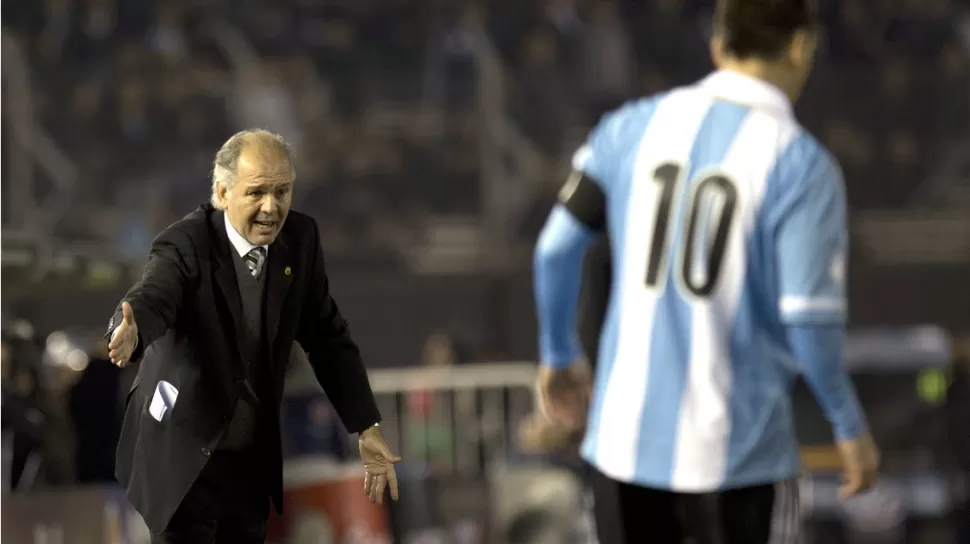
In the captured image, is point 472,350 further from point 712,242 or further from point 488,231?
point 712,242

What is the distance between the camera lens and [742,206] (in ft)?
7.57

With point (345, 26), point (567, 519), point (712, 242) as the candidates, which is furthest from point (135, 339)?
point (345, 26)

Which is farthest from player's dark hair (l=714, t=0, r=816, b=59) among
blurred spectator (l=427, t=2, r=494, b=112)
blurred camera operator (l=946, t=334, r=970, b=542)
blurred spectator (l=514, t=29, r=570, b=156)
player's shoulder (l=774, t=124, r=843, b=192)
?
blurred spectator (l=427, t=2, r=494, b=112)

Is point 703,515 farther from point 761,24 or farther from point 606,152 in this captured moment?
point 761,24

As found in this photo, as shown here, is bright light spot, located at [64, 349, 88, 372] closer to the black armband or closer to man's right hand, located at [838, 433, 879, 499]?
the black armband

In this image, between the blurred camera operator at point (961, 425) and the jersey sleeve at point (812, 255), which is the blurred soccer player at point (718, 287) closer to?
the jersey sleeve at point (812, 255)

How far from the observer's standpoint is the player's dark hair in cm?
237

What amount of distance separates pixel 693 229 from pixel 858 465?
19.5 inches

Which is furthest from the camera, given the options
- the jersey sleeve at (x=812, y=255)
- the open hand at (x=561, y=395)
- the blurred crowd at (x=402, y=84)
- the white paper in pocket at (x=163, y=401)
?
the blurred crowd at (x=402, y=84)

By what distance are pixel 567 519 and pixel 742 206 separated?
6008 mm

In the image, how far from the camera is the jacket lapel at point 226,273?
2.00 m

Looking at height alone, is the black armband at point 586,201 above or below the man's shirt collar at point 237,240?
below

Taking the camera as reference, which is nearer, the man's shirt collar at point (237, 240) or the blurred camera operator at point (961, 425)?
the man's shirt collar at point (237, 240)

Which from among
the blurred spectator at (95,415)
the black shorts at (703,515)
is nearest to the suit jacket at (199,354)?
the black shorts at (703,515)
